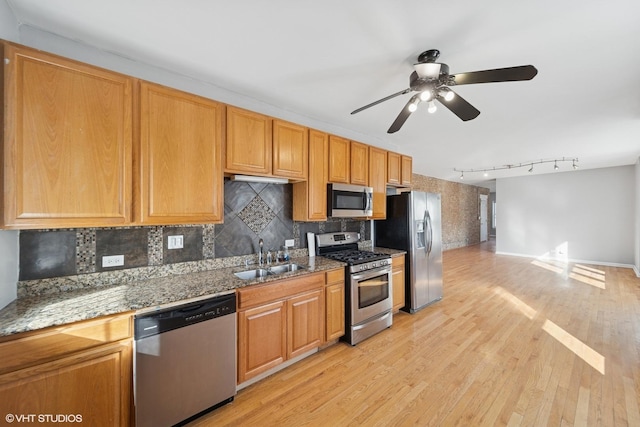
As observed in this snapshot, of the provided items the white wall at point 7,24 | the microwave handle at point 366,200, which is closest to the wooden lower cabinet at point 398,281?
the microwave handle at point 366,200

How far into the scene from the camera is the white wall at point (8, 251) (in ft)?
4.76

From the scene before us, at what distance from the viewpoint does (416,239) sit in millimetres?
3635

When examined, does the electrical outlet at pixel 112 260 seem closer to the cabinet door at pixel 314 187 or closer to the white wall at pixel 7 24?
the white wall at pixel 7 24

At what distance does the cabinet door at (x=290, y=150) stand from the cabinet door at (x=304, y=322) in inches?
50.0

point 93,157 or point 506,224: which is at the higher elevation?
point 93,157

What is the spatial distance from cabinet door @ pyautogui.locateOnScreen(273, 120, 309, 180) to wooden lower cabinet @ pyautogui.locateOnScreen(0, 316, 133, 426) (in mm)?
1739

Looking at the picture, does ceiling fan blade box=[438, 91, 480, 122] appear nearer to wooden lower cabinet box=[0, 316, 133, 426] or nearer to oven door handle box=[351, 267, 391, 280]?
oven door handle box=[351, 267, 391, 280]

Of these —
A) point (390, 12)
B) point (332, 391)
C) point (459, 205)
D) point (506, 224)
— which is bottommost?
point (332, 391)

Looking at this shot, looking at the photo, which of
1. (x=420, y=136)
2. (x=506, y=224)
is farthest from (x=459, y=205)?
(x=420, y=136)

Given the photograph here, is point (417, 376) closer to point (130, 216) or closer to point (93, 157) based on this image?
point (130, 216)

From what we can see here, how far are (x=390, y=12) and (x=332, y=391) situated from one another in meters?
2.82

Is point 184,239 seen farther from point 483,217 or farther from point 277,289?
point 483,217

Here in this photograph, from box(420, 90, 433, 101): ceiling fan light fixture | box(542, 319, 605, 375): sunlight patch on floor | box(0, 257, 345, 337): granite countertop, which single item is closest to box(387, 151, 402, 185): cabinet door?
box(420, 90, 433, 101): ceiling fan light fixture

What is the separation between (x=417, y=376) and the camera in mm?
2225
